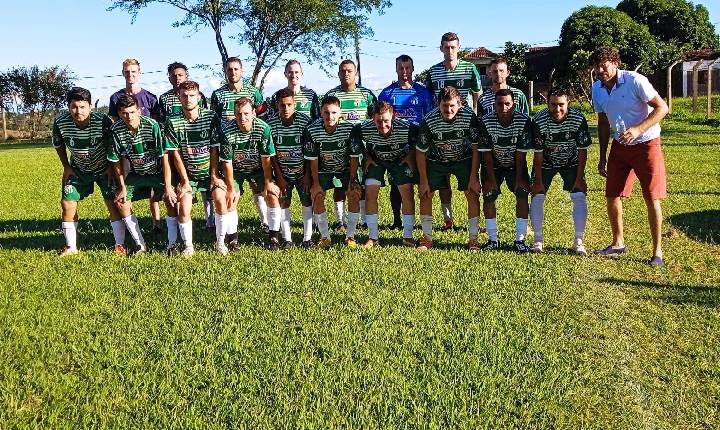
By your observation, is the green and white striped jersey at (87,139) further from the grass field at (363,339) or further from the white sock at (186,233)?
the white sock at (186,233)

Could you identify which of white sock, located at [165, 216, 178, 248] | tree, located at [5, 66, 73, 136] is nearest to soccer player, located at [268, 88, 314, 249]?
white sock, located at [165, 216, 178, 248]

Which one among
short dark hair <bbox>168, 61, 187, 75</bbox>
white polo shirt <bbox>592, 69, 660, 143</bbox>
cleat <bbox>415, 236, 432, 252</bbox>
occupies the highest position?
short dark hair <bbox>168, 61, 187, 75</bbox>

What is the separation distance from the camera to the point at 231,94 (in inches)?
298

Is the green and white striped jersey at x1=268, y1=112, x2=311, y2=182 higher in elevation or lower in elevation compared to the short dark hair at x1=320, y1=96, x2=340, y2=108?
lower

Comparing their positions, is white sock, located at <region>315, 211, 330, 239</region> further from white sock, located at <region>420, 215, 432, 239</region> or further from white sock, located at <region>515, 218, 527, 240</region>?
white sock, located at <region>515, 218, 527, 240</region>

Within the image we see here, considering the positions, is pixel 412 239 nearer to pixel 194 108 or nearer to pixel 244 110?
pixel 244 110

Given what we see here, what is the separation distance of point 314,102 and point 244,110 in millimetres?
1147

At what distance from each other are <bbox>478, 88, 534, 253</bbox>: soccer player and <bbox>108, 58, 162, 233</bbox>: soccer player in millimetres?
3915

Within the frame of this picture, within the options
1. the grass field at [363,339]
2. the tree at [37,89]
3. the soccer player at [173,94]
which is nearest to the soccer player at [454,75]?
the grass field at [363,339]

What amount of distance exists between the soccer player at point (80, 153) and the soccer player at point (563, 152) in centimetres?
434

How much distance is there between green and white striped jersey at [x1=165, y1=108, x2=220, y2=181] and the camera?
268 inches

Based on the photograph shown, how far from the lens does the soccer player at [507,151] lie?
6551 mm

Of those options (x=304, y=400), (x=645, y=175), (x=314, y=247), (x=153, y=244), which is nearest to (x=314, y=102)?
(x=314, y=247)

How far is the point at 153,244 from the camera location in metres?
7.43
